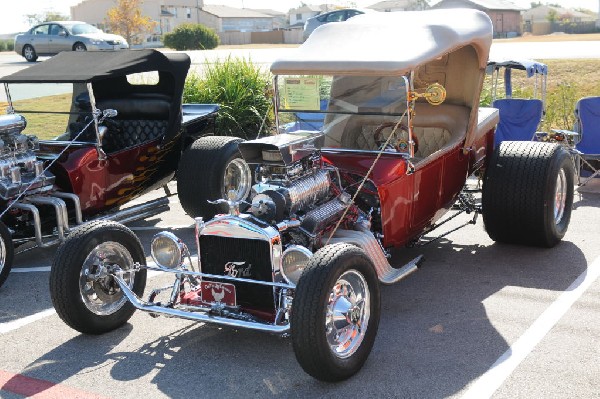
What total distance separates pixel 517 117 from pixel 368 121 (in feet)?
17.6

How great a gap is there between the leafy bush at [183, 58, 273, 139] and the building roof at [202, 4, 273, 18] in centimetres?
7836

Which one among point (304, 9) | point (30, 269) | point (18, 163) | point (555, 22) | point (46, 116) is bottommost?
point (30, 269)

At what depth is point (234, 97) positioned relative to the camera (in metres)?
13.4

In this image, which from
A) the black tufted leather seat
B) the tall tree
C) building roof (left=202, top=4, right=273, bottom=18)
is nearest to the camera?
the black tufted leather seat

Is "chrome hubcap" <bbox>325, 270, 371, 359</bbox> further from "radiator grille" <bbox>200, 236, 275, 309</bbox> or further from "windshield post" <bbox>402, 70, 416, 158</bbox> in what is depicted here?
"windshield post" <bbox>402, 70, 416, 158</bbox>

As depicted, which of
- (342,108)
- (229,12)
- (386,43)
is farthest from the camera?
(229,12)

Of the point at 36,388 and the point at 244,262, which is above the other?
the point at 244,262

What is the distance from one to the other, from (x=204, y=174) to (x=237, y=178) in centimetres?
68

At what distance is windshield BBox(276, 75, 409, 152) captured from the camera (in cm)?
620

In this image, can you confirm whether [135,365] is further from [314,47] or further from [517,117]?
[517,117]

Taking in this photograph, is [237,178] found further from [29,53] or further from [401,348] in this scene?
[29,53]

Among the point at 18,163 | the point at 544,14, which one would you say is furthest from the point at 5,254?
the point at 544,14

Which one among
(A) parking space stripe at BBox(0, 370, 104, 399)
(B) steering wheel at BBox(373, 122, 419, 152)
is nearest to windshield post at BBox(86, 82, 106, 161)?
(B) steering wheel at BBox(373, 122, 419, 152)

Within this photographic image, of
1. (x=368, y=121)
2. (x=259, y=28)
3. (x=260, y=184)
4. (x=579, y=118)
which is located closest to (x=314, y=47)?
(x=368, y=121)
